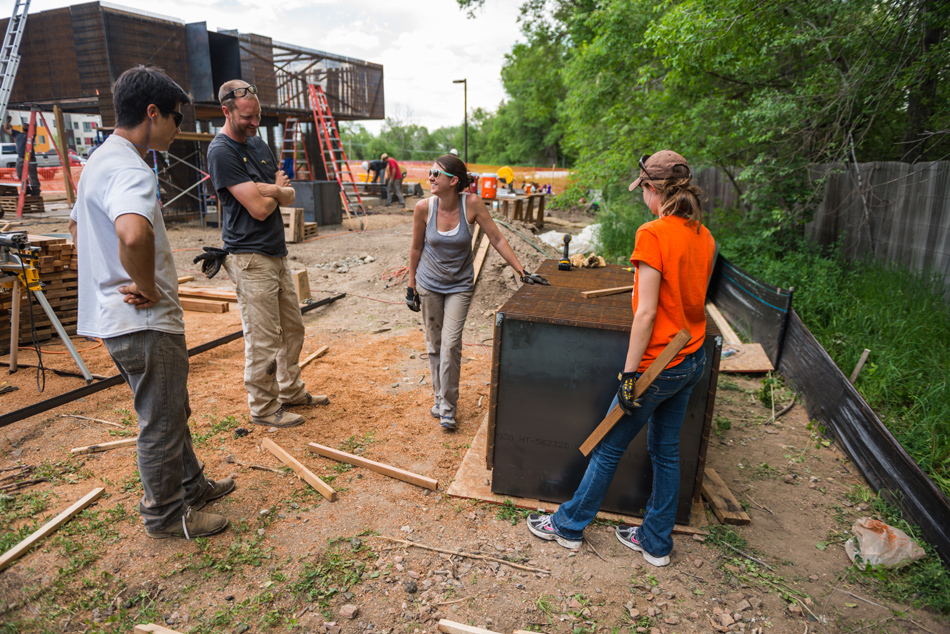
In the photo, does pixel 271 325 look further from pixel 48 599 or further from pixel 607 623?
pixel 607 623

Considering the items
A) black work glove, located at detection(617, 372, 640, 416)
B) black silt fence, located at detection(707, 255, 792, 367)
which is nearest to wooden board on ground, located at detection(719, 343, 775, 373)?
black silt fence, located at detection(707, 255, 792, 367)

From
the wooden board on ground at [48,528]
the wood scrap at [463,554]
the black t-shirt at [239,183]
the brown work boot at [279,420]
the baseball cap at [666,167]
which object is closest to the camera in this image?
the baseball cap at [666,167]

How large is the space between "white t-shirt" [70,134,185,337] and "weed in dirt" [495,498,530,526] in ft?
6.65

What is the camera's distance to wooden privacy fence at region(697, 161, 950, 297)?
5.76 meters

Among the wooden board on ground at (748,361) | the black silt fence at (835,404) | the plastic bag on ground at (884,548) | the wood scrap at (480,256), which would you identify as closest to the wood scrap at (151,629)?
the plastic bag on ground at (884,548)

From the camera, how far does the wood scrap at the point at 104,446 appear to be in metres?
3.54

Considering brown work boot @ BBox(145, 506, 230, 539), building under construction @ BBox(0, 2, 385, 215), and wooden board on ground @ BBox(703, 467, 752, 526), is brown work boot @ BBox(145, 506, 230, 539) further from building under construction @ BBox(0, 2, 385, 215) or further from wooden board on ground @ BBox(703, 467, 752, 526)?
building under construction @ BBox(0, 2, 385, 215)

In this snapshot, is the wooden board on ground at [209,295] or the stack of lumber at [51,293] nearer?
the stack of lumber at [51,293]

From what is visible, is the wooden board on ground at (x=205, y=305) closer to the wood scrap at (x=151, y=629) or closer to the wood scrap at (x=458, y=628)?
the wood scrap at (x=151, y=629)

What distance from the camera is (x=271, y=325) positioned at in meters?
3.82

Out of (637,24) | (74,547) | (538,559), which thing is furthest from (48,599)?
(637,24)

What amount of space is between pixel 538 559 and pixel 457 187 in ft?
8.10

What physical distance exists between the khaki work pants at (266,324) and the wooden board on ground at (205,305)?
334cm

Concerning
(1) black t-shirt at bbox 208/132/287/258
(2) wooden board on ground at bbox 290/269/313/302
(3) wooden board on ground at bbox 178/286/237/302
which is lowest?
(3) wooden board on ground at bbox 178/286/237/302
